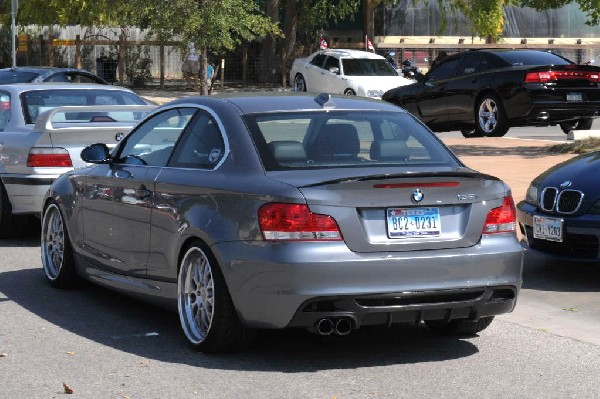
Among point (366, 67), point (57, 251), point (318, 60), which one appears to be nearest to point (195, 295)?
point (57, 251)

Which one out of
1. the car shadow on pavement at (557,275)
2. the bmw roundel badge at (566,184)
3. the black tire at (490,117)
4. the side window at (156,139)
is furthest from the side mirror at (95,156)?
the black tire at (490,117)

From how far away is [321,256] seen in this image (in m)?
Result: 6.73

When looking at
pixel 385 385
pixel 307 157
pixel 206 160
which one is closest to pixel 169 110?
pixel 206 160

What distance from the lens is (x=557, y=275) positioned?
10.5 metres

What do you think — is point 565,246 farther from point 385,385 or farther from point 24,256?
point 24,256

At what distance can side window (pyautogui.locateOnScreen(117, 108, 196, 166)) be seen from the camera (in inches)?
323

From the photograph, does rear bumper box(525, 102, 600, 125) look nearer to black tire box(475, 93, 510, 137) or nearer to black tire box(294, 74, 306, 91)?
black tire box(475, 93, 510, 137)

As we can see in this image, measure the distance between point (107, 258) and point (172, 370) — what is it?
73.0 inches

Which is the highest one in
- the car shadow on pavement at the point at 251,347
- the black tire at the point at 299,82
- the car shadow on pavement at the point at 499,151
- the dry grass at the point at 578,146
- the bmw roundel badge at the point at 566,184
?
the bmw roundel badge at the point at 566,184

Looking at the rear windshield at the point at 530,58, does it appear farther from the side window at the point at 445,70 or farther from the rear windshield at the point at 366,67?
the rear windshield at the point at 366,67

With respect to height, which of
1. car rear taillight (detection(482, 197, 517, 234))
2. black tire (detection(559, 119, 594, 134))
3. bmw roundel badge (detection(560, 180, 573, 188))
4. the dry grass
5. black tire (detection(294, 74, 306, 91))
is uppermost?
car rear taillight (detection(482, 197, 517, 234))

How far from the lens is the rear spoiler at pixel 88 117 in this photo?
12203mm

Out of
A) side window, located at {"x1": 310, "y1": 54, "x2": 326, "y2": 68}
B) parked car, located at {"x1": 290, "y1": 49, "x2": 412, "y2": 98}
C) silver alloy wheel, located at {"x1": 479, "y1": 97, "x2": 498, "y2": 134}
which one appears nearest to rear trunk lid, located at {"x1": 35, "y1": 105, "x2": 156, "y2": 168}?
silver alloy wheel, located at {"x1": 479, "y1": 97, "x2": 498, "y2": 134}

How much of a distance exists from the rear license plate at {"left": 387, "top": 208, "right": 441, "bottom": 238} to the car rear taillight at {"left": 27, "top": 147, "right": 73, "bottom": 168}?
19.1 ft
